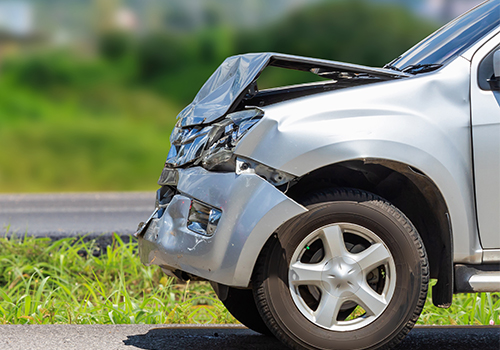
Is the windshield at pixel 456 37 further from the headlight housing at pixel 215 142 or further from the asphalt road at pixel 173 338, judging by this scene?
the asphalt road at pixel 173 338

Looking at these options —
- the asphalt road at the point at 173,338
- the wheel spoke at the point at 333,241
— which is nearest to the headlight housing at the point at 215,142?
the wheel spoke at the point at 333,241

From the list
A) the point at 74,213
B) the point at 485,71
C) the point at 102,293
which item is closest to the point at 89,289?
the point at 102,293

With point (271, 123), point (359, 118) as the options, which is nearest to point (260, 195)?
point (271, 123)

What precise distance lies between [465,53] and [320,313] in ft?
4.84

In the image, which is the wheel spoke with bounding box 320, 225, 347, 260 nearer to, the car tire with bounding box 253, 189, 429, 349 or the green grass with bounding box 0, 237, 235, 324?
the car tire with bounding box 253, 189, 429, 349

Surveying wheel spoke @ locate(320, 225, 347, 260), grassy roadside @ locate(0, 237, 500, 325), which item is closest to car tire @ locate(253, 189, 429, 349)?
wheel spoke @ locate(320, 225, 347, 260)

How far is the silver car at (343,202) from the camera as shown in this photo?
8.96 ft

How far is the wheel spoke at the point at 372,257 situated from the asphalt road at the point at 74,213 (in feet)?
12.2

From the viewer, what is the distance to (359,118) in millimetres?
2777

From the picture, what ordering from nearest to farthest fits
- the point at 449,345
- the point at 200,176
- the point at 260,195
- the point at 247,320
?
the point at 260,195 → the point at 200,176 → the point at 449,345 → the point at 247,320

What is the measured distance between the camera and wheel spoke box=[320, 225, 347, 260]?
2760 mm

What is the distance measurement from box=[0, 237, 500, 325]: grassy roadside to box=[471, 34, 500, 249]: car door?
143cm

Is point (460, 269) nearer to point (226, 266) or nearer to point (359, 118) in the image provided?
point (359, 118)

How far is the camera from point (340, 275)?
9.04ft
